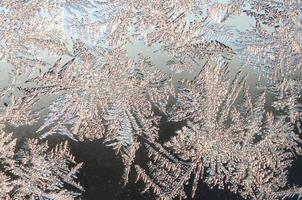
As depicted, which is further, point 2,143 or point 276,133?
point 276,133

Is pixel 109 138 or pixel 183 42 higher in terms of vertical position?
pixel 183 42

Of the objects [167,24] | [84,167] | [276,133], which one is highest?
[167,24]

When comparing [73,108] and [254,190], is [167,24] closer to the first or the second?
[73,108]

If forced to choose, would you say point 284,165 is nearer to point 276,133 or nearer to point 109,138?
point 276,133

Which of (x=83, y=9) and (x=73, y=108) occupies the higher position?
(x=83, y=9)

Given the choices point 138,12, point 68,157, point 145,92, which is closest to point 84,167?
point 68,157

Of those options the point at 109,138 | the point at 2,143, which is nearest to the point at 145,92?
the point at 109,138
